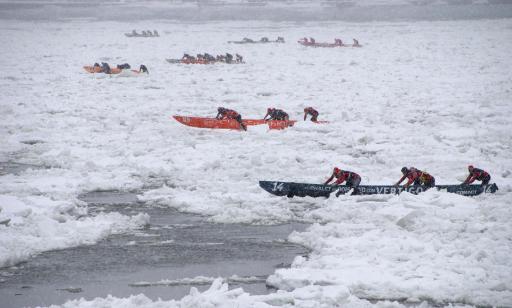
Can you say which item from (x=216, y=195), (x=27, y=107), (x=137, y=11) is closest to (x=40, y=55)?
(x=27, y=107)

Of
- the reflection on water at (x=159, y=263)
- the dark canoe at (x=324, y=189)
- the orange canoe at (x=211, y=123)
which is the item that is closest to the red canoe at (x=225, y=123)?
the orange canoe at (x=211, y=123)

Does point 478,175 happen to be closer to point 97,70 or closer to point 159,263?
point 159,263

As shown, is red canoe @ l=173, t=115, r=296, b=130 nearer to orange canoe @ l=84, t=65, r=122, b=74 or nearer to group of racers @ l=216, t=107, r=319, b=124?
group of racers @ l=216, t=107, r=319, b=124

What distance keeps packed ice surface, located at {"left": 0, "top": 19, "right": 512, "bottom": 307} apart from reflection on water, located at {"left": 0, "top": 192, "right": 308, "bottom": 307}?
32 centimetres

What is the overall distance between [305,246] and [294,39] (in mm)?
40405

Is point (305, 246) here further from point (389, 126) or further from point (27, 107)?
point (27, 107)

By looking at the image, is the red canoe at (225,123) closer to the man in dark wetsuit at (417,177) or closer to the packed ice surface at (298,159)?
the packed ice surface at (298,159)

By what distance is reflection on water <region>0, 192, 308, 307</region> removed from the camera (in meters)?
7.95

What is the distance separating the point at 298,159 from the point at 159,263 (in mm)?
6431

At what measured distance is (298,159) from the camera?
14766 mm

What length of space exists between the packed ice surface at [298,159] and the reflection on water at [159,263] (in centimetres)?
32

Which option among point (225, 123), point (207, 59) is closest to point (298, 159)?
point (225, 123)

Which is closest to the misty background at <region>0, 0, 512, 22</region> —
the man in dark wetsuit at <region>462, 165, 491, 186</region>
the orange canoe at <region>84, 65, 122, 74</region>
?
the orange canoe at <region>84, 65, 122, 74</region>

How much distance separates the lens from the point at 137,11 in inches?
2972
